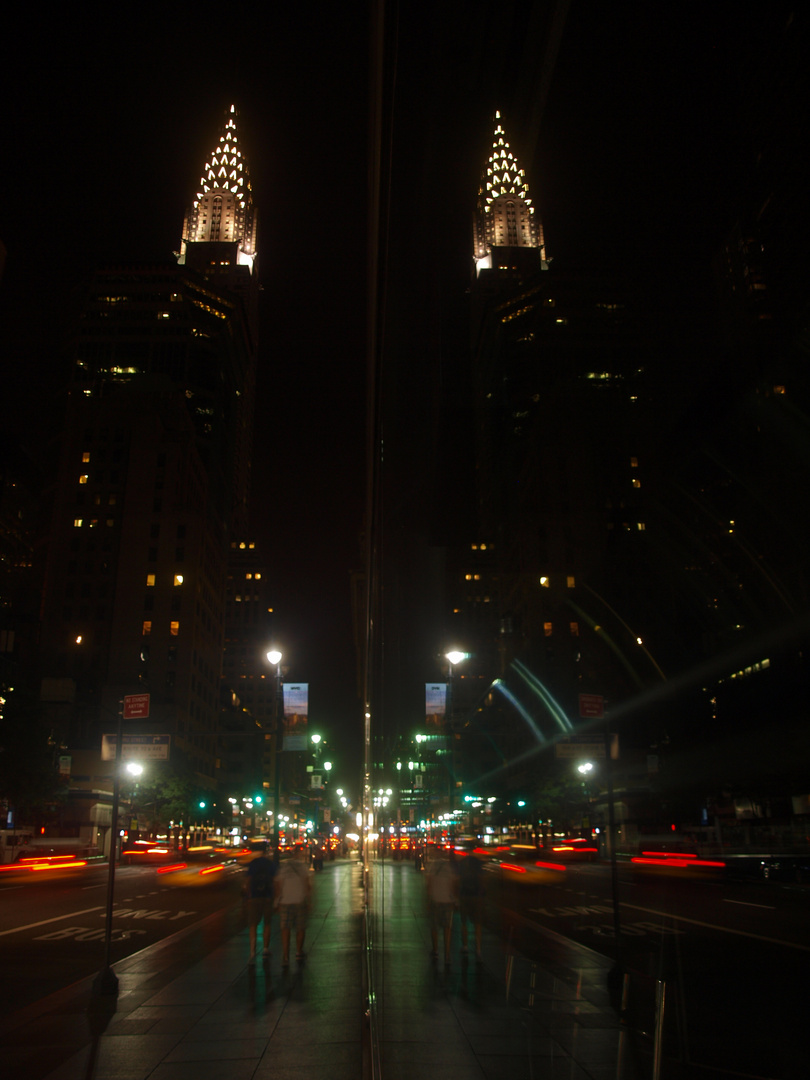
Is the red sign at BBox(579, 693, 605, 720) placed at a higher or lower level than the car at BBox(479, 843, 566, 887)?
higher

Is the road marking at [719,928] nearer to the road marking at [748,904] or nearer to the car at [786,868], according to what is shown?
the road marking at [748,904]

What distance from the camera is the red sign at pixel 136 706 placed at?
36.1 feet

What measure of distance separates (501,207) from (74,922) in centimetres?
1903

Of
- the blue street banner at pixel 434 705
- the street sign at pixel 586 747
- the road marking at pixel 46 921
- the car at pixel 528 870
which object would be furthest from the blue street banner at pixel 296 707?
the blue street banner at pixel 434 705

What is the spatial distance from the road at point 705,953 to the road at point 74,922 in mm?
7084

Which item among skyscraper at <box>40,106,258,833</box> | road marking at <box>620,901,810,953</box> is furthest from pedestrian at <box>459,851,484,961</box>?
skyscraper at <box>40,106,258,833</box>

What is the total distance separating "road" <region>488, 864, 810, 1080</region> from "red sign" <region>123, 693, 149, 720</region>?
726 centimetres

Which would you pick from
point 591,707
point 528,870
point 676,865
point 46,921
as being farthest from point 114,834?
point 676,865

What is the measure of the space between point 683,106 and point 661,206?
36cm

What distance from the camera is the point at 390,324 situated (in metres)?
2.97

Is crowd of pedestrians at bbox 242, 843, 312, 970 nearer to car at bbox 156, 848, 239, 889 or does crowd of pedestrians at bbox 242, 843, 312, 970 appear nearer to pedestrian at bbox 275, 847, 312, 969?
pedestrian at bbox 275, 847, 312, 969

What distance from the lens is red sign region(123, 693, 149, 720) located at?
11000 millimetres

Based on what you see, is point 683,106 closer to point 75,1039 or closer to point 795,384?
point 75,1039

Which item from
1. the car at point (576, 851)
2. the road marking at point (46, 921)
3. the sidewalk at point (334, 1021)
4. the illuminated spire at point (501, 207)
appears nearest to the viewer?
the illuminated spire at point (501, 207)
